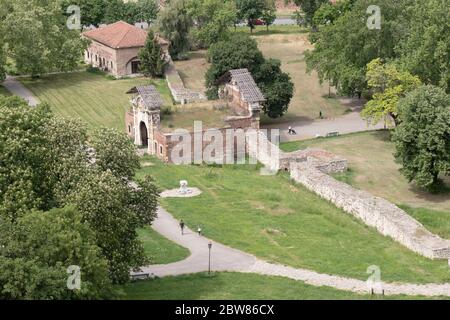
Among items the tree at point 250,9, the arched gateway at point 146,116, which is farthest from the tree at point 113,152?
the tree at point 250,9

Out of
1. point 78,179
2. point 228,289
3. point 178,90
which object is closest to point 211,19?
point 178,90

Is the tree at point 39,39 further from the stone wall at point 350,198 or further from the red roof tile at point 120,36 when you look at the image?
the stone wall at point 350,198

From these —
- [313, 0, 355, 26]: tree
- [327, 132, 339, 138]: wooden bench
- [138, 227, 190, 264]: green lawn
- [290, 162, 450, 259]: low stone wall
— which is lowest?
[138, 227, 190, 264]: green lawn

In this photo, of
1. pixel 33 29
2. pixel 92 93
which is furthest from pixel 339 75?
pixel 33 29

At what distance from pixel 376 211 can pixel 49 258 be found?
2348 cm

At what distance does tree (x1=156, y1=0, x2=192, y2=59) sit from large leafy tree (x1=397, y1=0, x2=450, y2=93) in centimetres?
3573

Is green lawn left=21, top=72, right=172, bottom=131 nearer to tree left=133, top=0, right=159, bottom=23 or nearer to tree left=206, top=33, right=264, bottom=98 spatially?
tree left=206, top=33, right=264, bottom=98

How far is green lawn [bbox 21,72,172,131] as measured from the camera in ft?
262

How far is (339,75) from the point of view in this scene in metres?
76.8

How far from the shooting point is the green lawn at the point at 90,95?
79.8m

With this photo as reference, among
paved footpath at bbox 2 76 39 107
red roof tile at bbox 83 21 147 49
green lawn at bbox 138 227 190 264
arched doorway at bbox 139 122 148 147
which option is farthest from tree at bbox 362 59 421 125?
paved footpath at bbox 2 76 39 107

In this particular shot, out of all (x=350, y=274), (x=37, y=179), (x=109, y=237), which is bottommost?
(x=350, y=274)
